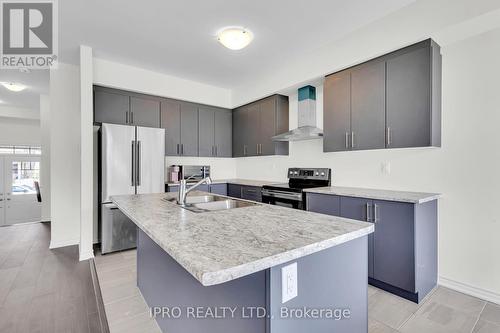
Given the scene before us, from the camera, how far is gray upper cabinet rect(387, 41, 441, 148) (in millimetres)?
2258

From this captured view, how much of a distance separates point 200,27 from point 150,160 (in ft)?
6.32

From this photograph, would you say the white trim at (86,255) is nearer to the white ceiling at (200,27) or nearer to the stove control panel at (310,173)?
the white ceiling at (200,27)

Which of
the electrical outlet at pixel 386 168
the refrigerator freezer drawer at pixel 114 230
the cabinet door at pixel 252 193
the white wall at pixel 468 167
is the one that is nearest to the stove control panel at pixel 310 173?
the cabinet door at pixel 252 193

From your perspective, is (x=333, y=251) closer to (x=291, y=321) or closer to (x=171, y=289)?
(x=291, y=321)

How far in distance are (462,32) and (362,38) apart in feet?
2.88

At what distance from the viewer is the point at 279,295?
0.89 m

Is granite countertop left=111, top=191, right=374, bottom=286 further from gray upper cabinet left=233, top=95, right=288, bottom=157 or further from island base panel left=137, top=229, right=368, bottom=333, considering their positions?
gray upper cabinet left=233, top=95, right=288, bottom=157

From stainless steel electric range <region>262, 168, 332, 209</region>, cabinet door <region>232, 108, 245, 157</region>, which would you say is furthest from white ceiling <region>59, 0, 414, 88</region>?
stainless steel electric range <region>262, 168, 332, 209</region>

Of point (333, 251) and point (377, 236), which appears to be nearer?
point (333, 251)

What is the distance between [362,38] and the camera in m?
2.76

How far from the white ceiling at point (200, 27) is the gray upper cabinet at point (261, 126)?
0.68 meters

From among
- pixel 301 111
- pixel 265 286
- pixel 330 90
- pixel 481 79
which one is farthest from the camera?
pixel 301 111

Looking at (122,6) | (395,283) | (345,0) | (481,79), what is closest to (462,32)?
(481,79)

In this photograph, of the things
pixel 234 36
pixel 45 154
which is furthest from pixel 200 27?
pixel 45 154
